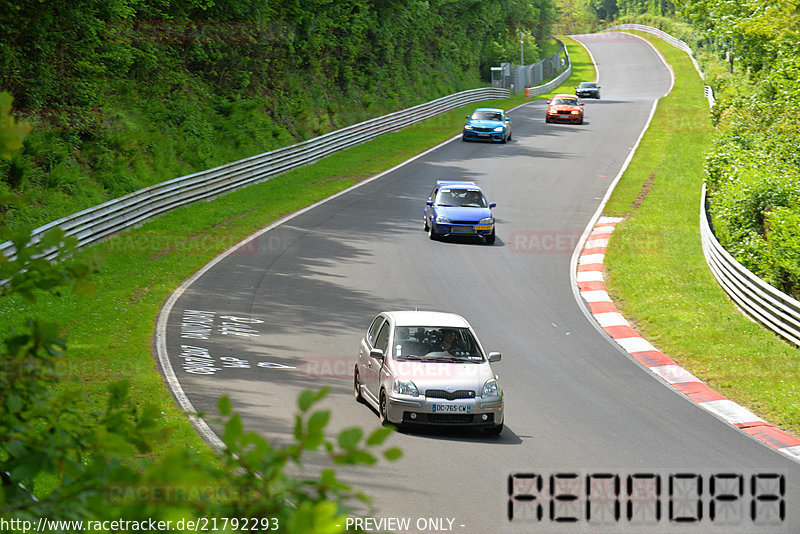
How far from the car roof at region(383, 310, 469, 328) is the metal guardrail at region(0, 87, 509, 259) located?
5.29 metres

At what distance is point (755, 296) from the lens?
18.3 meters

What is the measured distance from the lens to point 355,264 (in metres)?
22.5

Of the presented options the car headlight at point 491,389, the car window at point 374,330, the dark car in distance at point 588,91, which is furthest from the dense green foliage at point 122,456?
the dark car in distance at point 588,91

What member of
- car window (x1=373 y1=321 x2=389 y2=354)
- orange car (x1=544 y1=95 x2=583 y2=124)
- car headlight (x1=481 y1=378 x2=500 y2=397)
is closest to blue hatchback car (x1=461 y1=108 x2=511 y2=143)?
orange car (x1=544 y1=95 x2=583 y2=124)

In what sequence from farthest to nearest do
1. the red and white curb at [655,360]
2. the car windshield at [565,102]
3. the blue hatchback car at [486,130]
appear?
the car windshield at [565,102] → the blue hatchback car at [486,130] → the red and white curb at [655,360]

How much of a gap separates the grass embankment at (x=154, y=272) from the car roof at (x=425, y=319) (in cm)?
347

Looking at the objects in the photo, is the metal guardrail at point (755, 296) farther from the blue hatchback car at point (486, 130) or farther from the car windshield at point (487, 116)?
the car windshield at point (487, 116)

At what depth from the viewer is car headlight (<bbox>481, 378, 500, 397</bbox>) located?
1188cm

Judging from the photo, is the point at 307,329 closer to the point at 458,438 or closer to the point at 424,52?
Result: the point at 458,438

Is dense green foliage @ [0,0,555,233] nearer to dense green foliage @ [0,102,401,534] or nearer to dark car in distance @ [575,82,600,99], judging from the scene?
dark car in distance @ [575,82,600,99]

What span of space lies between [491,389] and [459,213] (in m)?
14.0

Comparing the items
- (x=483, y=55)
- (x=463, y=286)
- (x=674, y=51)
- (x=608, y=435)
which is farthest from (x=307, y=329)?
(x=674, y=51)

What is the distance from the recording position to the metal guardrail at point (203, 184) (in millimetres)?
21969

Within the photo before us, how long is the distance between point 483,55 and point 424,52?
13734 millimetres
